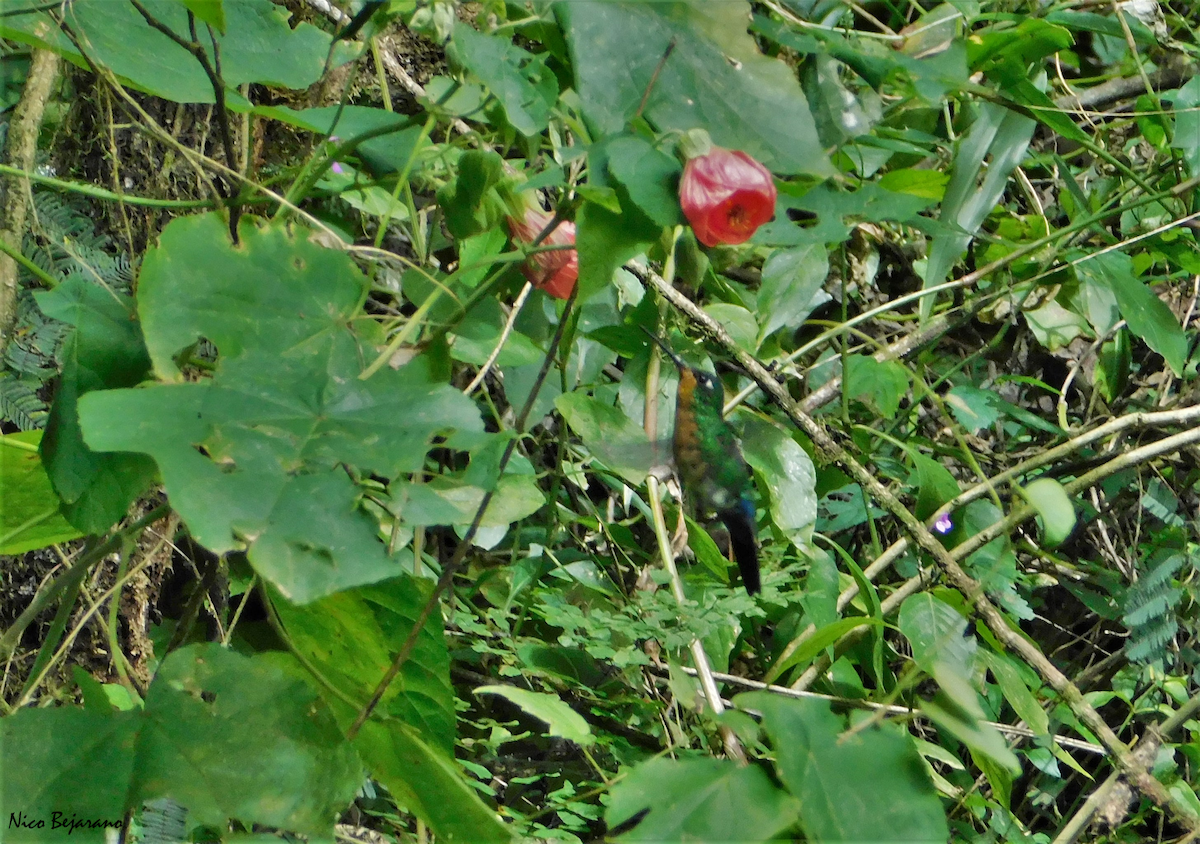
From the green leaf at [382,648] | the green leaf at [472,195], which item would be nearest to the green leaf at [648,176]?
the green leaf at [472,195]

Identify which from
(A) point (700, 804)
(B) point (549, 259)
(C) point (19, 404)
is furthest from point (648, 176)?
(C) point (19, 404)

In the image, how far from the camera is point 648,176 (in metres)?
0.63

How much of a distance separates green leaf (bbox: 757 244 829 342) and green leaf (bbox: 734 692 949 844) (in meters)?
A: 0.69

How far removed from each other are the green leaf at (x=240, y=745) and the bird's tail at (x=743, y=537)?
556 mm

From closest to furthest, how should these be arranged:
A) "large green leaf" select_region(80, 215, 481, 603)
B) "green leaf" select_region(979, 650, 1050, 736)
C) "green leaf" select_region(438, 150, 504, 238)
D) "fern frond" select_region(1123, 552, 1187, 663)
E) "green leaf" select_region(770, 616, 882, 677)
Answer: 1. "large green leaf" select_region(80, 215, 481, 603)
2. "green leaf" select_region(438, 150, 504, 238)
3. "green leaf" select_region(770, 616, 882, 677)
4. "green leaf" select_region(979, 650, 1050, 736)
5. "fern frond" select_region(1123, 552, 1187, 663)

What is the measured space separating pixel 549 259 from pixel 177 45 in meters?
0.40

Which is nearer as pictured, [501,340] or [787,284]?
[501,340]

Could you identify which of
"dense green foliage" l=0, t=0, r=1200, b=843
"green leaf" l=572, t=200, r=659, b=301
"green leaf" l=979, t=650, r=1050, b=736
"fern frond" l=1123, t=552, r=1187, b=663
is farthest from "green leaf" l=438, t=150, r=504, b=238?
"fern frond" l=1123, t=552, r=1187, b=663

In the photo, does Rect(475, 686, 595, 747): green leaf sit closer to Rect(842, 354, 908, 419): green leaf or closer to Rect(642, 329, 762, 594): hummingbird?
Rect(642, 329, 762, 594): hummingbird

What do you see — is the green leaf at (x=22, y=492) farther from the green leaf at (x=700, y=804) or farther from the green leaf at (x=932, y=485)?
the green leaf at (x=932, y=485)

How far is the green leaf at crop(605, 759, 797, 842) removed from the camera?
1.72ft

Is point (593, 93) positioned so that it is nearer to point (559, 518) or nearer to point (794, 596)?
point (794, 596)

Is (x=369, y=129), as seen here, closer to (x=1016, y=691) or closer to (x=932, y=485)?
(x=932, y=485)

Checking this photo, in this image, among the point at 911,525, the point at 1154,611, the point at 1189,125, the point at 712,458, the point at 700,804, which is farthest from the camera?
the point at 1154,611
